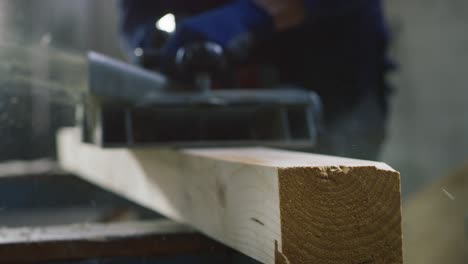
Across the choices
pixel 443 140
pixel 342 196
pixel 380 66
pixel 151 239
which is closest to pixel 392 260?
pixel 342 196

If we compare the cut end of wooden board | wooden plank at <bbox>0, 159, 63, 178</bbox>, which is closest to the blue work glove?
wooden plank at <bbox>0, 159, 63, 178</bbox>

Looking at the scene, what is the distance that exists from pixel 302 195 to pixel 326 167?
0.13 feet

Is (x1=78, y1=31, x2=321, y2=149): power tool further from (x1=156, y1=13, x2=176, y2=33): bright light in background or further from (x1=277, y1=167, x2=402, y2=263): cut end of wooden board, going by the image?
(x1=277, y1=167, x2=402, y2=263): cut end of wooden board

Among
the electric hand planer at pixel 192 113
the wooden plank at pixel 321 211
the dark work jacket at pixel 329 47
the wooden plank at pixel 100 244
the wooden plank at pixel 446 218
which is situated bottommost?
the wooden plank at pixel 446 218

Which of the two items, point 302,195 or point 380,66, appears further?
point 380,66

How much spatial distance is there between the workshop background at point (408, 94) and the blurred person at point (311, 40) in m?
0.09

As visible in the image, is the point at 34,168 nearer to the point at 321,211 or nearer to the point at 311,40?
the point at 311,40

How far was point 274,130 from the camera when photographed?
4.07 feet

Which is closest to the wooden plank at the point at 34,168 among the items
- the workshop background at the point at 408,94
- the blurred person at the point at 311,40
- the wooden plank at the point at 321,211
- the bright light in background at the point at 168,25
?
the workshop background at the point at 408,94

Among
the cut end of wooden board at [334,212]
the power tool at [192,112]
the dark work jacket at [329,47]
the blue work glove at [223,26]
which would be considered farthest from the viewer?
the dark work jacket at [329,47]

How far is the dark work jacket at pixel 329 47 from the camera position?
5.77 feet

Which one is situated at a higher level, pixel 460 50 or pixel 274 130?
pixel 460 50

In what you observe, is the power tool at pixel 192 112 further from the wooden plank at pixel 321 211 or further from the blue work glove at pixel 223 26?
the wooden plank at pixel 321 211

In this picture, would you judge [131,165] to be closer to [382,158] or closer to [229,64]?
[229,64]
